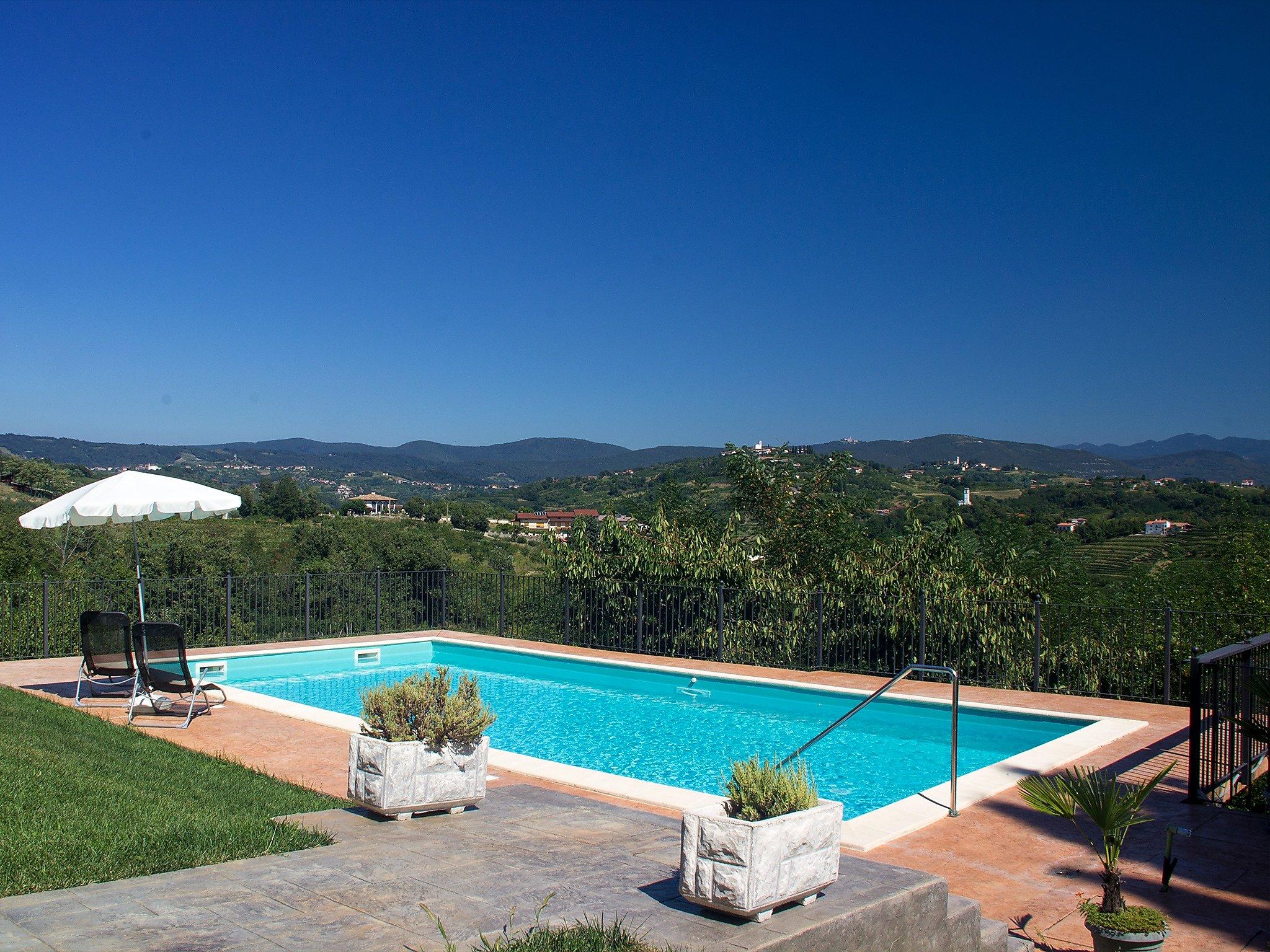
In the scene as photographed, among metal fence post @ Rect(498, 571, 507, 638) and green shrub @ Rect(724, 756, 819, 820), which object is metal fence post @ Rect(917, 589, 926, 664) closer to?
metal fence post @ Rect(498, 571, 507, 638)

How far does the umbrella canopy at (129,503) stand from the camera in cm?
1015

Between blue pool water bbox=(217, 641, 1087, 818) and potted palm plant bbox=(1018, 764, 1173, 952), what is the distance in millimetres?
3686

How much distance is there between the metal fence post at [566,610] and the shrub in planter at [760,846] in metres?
12.6

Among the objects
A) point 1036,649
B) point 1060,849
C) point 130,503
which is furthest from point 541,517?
point 1060,849

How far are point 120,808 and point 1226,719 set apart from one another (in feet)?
23.2

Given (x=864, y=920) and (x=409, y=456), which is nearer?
(x=864, y=920)

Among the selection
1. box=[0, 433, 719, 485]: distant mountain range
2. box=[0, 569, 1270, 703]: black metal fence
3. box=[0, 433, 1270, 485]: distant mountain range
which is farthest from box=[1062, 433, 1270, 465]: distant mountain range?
box=[0, 569, 1270, 703]: black metal fence

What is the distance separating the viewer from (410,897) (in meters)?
4.11

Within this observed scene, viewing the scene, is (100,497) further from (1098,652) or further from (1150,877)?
(1098,652)

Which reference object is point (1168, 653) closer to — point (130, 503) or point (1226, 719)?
point (1226, 719)

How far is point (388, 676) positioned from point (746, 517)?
6.71 m

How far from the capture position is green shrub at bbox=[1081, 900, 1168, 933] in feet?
13.5

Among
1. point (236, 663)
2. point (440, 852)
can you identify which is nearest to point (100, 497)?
point (236, 663)

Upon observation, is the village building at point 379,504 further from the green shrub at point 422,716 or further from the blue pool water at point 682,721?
the green shrub at point 422,716
